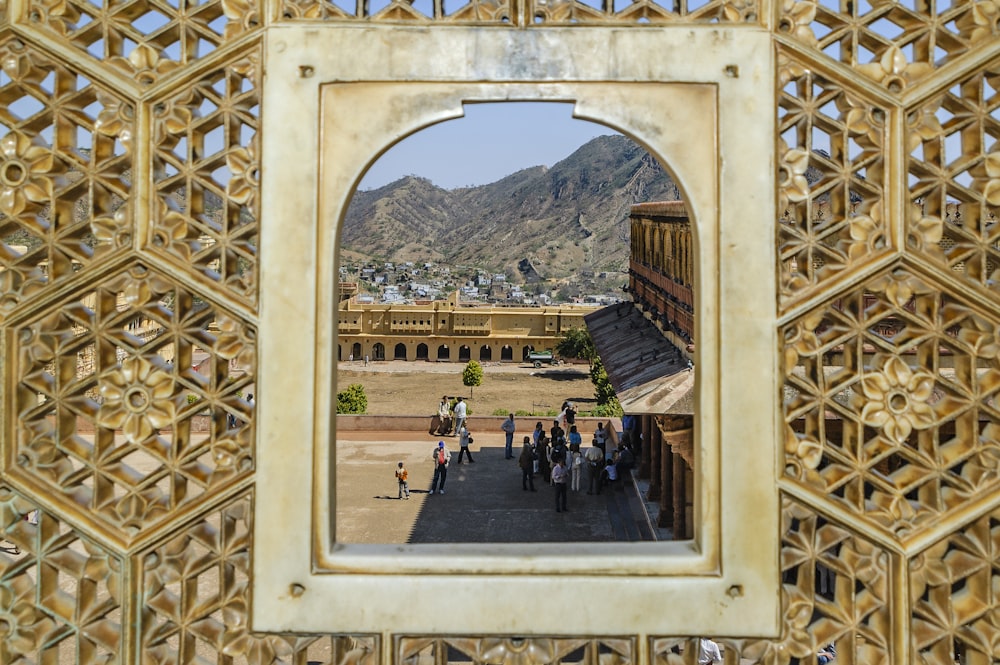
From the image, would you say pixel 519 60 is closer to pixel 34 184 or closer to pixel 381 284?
pixel 34 184

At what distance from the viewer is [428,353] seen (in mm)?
49250

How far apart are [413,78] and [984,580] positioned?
261 cm

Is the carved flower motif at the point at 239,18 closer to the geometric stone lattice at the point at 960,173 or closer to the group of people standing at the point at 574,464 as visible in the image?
the geometric stone lattice at the point at 960,173

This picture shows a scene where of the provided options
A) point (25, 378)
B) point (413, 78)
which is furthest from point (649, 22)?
point (25, 378)

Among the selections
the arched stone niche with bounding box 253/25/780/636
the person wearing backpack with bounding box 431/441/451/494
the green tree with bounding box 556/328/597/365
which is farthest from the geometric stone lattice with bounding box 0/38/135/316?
the green tree with bounding box 556/328/597/365

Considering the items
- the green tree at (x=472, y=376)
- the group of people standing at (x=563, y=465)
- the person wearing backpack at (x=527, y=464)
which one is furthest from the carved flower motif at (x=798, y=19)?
the green tree at (x=472, y=376)

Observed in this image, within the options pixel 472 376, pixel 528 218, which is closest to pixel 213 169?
pixel 472 376

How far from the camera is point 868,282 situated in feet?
8.89

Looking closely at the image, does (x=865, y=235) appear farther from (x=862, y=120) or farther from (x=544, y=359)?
(x=544, y=359)

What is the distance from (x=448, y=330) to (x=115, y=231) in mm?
46426

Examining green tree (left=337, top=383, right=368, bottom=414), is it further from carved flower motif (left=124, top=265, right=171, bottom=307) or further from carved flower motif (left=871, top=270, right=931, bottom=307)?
carved flower motif (left=871, top=270, right=931, bottom=307)

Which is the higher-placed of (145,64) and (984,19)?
(984,19)

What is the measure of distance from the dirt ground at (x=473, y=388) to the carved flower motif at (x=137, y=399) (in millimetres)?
27695

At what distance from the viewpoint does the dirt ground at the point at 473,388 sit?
3309 centimetres
